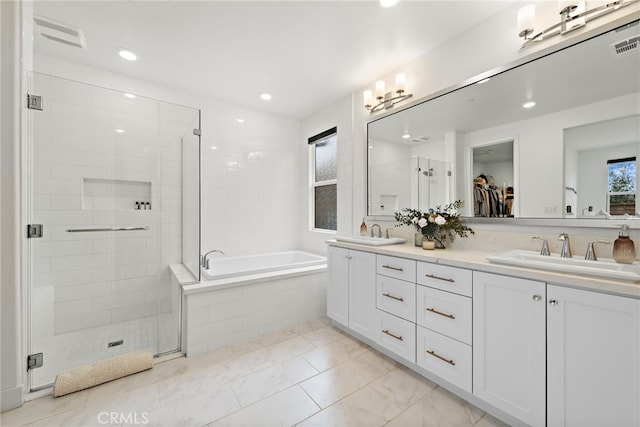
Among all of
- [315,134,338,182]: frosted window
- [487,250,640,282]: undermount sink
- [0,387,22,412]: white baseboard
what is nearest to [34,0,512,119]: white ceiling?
[315,134,338,182]: frosted window

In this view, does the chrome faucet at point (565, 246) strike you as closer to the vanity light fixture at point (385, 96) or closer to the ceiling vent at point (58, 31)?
the vanity light fixture at point (385, 96)

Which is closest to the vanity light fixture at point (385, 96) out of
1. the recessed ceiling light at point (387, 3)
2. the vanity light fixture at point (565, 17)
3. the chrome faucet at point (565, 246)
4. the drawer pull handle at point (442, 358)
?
the recessed ceiling light at point (387, 3)

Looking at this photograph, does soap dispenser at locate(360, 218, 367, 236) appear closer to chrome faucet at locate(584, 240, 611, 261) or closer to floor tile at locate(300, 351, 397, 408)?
floor tile at locate(300, 351, 397, 408)

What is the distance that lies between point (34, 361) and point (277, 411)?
1606 mm

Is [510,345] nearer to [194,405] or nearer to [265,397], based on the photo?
[265,397]

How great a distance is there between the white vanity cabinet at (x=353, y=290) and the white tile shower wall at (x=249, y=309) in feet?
1.02

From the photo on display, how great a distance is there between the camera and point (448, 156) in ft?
6.99

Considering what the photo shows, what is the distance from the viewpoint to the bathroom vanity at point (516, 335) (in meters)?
1.04

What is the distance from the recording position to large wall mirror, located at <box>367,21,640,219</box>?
1361 millimetres

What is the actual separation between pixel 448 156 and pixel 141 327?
3.13 metres

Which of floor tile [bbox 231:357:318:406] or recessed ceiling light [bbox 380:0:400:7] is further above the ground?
recessed ceiling light [bbox 380:0:400:7]

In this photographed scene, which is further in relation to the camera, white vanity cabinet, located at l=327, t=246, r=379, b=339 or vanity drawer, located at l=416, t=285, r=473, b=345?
white vanity cabinet, located at l=327, t=246, r=379, b=339

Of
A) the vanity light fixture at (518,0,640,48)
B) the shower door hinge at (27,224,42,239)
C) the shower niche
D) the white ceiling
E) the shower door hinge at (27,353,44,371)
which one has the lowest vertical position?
the shower door hinge at (27,353,44,371)

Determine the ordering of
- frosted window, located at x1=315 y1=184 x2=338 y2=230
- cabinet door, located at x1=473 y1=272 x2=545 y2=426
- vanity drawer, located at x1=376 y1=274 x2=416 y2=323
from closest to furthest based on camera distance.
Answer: cabinet door, located at x1=473 y1=272 x2=545 y2=426
vanity drawer, located at x1=376 y1=274 x2=416 y2=323
frosted window, located at x1=315 y1=184 x2=338 y2=230
